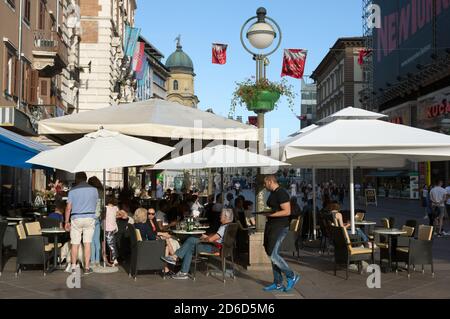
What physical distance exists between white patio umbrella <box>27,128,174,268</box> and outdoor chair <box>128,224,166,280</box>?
126 cm

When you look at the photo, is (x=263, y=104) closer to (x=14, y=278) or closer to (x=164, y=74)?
(x=14, y=278)

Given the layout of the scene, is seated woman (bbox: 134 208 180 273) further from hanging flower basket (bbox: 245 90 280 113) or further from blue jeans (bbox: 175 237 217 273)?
hanging flower basket (bbox: 245 90 280 113)

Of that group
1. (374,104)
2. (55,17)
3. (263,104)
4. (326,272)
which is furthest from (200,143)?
(374,104)

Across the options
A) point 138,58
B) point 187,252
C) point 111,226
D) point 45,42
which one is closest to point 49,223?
point 111,226

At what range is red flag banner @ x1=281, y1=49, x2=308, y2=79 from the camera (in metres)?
20.6

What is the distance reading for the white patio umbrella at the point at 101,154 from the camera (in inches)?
349

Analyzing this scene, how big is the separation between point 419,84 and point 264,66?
106ft

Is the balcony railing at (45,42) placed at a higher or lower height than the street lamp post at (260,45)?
higher

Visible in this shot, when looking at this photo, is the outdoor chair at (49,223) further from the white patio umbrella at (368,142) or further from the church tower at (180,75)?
the church tower at (180,75)

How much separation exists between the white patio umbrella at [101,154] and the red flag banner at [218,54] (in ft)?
38.5

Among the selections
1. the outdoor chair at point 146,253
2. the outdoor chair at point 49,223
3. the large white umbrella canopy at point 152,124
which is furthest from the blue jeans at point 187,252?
the outdoor chair at point 49,223

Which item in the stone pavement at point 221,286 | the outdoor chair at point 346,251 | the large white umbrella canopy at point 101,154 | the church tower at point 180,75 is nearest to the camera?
the stone pavement at point 221,286

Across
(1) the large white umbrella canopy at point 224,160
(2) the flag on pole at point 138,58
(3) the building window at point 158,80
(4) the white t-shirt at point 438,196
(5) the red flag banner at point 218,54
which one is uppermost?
(3) the building window at point 158,80

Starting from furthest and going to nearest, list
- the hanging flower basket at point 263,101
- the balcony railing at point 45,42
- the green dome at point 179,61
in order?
1. the green dome at point 179,61
2. the balcony railing at point 45,42
3. the hanging flower basket at point 263,101
